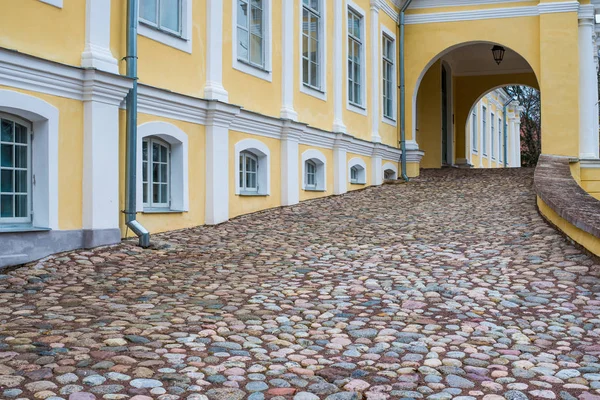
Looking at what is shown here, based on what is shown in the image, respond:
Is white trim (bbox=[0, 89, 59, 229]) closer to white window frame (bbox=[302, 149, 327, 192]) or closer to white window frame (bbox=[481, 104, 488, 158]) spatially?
white window frame (bbox=[302, 149, 327, 192])

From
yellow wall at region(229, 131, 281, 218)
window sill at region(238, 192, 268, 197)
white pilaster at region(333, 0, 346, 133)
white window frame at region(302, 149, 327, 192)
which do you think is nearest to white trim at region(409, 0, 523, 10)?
white pilaster at region(333, 0, 346, 133)

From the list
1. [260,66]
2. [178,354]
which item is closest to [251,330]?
[178,354]

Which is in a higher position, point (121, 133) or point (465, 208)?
point (121, 133)

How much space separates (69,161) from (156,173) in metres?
1.92

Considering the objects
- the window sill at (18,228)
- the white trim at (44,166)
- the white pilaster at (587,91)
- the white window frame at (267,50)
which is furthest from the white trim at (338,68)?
the window sill at (18,228)

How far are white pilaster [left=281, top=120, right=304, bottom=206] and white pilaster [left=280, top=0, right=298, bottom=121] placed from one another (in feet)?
0.69

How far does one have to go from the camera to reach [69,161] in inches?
288

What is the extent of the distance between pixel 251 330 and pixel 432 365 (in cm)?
131

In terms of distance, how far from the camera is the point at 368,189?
15.6 meters

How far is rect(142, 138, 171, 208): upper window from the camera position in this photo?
8906mm

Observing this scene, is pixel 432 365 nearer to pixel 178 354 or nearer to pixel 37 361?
pixel 178 354

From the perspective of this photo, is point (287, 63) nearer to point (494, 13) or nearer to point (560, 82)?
point (494, 13)

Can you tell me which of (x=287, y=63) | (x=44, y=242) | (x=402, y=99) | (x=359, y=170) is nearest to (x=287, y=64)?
(x=287, y=63)

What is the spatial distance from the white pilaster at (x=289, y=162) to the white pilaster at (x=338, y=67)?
2.10 metres
